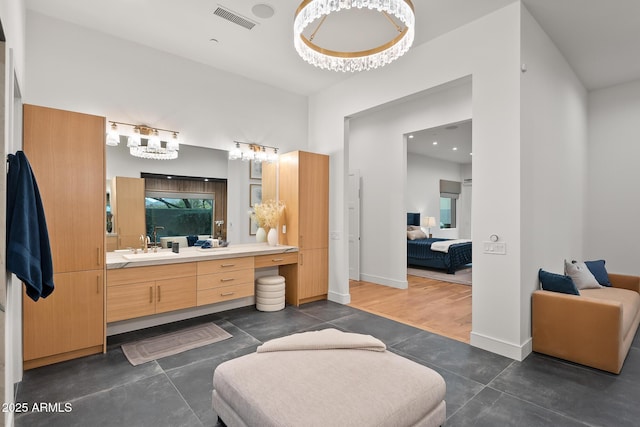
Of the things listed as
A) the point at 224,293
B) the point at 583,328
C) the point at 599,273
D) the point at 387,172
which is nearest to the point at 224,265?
the point at 224,293

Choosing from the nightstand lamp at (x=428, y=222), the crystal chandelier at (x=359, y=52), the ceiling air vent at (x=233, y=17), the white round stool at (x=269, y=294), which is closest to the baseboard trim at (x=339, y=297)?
the white round stool at (x=269, y=294)

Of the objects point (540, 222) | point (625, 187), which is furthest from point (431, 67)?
point (625, 187)

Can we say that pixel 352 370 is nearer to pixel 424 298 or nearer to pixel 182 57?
pixel 424 298

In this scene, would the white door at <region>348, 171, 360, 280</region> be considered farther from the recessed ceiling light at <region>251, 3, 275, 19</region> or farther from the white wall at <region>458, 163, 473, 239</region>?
the white wall at <region>458, 163, 473, 239</region>

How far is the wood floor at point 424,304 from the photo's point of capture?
3865 millimetres

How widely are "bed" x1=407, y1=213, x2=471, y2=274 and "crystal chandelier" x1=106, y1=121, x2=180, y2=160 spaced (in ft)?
18.5

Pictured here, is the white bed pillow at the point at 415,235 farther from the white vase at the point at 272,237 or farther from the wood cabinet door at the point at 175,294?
the wood cabinet door at the point at 175,294

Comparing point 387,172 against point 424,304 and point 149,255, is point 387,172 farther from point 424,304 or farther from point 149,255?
point 149,255

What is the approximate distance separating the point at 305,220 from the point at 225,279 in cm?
140

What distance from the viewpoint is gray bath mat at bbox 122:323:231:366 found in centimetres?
299

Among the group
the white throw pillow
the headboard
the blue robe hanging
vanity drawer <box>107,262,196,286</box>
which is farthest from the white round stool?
the headboard

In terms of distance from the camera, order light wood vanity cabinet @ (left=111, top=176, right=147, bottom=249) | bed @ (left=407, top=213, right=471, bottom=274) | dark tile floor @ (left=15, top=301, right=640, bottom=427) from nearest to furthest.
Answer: dark tile floor @ (left=15, top=301, right=640, bottom=427), light wood vanity cabinet @ (left=111, top=176, right=147, bottom=249), bed @ (left=407, top=213, right=471, bottom=274)

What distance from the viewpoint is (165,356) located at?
2975 mm

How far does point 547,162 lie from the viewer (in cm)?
358
